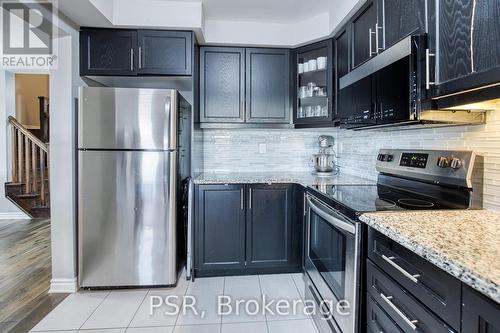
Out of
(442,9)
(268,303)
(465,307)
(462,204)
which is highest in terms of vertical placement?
(442,9)

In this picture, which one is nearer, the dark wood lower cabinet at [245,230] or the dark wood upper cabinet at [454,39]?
the dark wood upper cabinet at [454,39]

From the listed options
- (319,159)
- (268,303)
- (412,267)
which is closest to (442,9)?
(412,267)

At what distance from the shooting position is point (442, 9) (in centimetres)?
119

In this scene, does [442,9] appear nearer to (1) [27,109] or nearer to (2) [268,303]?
(2) [268,303]

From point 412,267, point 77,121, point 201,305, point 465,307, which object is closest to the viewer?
point 465,307

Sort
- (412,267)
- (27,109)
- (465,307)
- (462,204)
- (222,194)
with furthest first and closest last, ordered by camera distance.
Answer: (27,109), (222,194), (462,204), (412,267), (465,307)

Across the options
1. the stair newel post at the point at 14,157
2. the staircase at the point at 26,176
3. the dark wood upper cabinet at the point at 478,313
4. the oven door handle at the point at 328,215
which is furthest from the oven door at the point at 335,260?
the stair newel post at the point at 14,157

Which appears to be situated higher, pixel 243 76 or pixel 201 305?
pixel 243 76

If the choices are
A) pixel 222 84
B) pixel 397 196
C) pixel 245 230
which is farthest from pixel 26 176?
pixel 397 196

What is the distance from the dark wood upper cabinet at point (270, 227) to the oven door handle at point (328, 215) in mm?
450

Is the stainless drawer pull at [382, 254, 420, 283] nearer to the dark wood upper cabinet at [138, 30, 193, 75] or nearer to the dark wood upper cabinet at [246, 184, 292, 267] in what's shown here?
the dark wood upper cabinet at [246, 184, 292, 267]

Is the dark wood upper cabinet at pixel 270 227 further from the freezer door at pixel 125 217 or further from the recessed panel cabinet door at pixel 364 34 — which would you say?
the recessed panel cabinet door at pixel 364 34

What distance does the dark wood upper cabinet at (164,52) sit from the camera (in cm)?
240

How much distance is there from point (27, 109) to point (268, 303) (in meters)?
6.61
